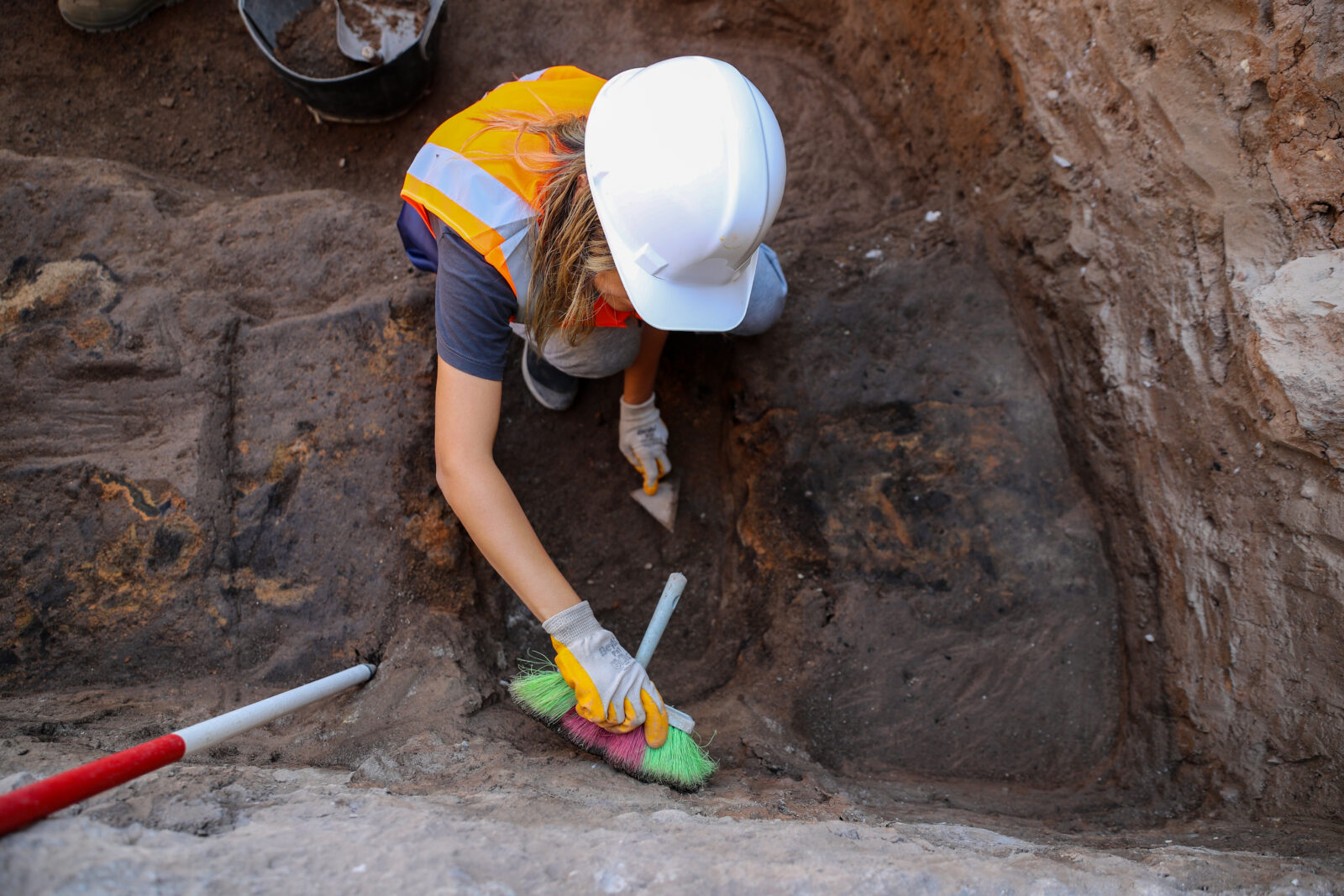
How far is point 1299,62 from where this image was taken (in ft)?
4.97

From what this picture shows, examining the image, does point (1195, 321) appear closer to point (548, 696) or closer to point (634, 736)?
point (634, 736)

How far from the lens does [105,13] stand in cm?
255

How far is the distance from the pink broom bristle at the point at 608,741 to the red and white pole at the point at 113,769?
579mm

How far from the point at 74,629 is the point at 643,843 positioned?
140 cm

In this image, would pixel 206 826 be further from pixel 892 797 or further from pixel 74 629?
pixel 892 797

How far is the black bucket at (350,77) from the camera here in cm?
247

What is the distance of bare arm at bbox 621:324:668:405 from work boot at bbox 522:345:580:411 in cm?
18

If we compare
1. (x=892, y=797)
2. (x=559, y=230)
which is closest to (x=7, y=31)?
(x=559, y=230)

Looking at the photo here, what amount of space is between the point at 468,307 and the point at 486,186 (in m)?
0.25

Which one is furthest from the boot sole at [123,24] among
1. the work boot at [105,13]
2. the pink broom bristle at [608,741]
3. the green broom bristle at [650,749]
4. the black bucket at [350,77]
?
the pink broom bristle at [608,741]

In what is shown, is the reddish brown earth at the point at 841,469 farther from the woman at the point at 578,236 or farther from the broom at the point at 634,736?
the woman at the point at 578,236

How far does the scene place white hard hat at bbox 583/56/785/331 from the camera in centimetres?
138

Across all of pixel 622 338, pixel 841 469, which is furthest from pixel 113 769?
pixel 841 469

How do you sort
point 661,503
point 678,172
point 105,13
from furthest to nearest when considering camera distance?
point 105,13 → point 661,503 → point 678,172
